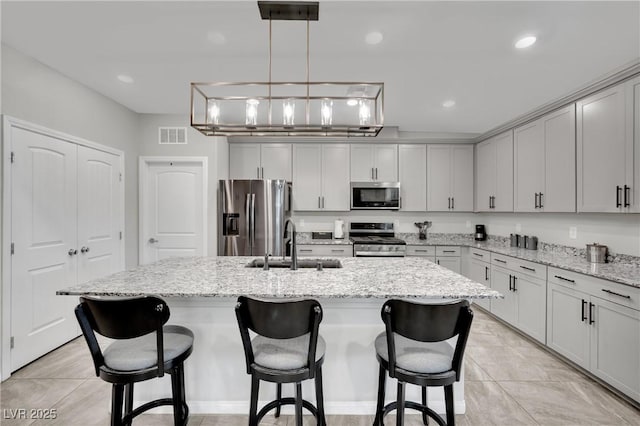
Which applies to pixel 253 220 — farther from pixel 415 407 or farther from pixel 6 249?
pixel 415 407

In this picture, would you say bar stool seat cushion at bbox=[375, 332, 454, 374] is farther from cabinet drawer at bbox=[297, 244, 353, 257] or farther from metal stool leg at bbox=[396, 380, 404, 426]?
cabinet drawer at bbox=[297, 244, 353, 257]

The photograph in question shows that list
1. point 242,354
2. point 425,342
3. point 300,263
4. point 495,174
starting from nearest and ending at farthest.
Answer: point 425,342
point 242,354
point 300,263
point 495,174

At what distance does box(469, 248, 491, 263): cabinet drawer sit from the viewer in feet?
13.2

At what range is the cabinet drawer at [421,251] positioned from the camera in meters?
4.65

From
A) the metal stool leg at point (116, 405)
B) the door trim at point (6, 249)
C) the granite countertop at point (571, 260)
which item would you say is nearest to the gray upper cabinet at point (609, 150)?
the granite countertop at point (571, 260)

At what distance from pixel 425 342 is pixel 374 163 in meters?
3.72

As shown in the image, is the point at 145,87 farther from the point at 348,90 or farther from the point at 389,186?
the point at 389,186

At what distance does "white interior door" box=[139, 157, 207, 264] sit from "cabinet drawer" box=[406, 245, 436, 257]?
2949mm

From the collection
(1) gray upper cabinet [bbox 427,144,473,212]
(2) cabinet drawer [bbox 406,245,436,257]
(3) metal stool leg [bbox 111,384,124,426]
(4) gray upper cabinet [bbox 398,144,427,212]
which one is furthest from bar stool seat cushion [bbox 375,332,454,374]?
(1) gray upper cabinet [bbox 427,144,473,212]

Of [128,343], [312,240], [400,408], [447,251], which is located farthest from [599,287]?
[312,240]

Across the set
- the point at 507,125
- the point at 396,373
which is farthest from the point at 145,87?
the point at 507,125

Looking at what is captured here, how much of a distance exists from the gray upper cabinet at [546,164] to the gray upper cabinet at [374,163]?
1649mm

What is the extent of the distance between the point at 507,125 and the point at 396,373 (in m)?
3.82

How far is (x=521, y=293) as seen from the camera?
336cm
